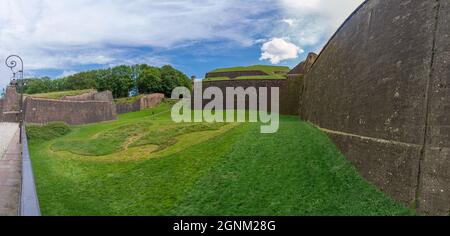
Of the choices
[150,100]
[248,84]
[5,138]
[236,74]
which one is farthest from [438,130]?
[150,100]

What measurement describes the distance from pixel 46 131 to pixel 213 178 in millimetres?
14572

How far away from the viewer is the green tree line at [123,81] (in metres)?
59.9

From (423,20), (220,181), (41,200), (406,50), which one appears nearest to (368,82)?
(406,50)

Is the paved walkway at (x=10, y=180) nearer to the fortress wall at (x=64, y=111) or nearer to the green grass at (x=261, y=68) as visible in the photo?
the fortress wall at (x=64, y=111)

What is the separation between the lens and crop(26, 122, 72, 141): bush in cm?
1899

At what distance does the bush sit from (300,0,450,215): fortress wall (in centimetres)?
1583

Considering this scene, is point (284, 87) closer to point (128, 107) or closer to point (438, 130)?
point (438, 130)

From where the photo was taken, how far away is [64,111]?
1048 inches

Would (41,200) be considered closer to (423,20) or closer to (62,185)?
(62,185)

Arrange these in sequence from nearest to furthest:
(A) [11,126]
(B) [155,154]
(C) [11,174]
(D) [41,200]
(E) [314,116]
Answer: (D) [41,200] < (C) [11,174] < (B) [155,154] < (E) [314,116] < (A) [11,126]

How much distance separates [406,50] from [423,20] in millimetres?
674

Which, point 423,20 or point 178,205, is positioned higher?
point 423,20

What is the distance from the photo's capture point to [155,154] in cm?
1313
